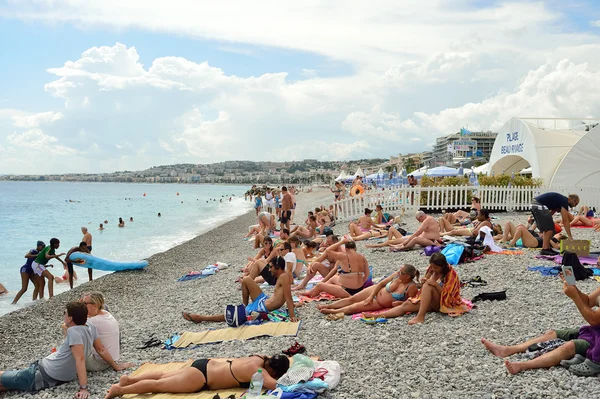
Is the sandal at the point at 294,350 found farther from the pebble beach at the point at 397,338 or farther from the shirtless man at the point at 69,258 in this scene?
the shirtless man at the point at 69,258

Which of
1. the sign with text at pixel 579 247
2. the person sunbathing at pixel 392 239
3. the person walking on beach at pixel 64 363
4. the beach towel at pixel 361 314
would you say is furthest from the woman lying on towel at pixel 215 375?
the person sunbathing at pixel 392 239

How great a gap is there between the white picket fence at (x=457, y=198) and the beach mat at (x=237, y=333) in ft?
37.7

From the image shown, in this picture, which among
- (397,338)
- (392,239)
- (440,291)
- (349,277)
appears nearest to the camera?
(397,338)

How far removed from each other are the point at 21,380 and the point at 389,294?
441 centimetres

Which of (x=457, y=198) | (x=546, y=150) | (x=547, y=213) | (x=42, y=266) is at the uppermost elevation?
(x=546, y=150)

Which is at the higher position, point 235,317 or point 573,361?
point 573,361

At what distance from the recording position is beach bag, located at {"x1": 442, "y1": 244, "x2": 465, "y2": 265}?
8966mm

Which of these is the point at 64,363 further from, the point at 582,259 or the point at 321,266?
the point at 582,259

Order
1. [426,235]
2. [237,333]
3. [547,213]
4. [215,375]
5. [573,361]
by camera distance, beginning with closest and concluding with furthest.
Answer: [573,361] → [215,375] → [237,333] → [547,213] → [426,235]

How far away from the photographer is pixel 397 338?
5492 millimetres

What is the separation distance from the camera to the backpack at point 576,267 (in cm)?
667

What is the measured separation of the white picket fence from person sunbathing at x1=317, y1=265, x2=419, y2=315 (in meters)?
10.7

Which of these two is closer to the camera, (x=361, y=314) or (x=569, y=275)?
(x=569, y=275)

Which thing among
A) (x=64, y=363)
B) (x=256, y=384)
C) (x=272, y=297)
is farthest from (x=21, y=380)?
(x=272, y=297)
